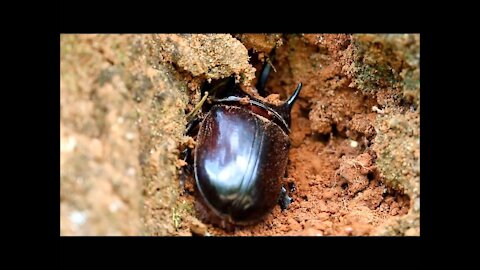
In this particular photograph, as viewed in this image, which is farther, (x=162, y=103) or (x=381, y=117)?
(x=381, y=117)

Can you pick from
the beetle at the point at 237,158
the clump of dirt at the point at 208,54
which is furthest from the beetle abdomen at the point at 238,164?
the clump of dirt at the point at 208,54

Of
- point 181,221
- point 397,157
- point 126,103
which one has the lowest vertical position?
point 181,221

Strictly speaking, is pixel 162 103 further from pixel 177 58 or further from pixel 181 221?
pixel 181 221

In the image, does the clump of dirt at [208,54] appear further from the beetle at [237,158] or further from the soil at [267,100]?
the beetle at [237,158]

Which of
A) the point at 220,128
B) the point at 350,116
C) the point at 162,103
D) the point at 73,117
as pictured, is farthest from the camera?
the point at 350,116

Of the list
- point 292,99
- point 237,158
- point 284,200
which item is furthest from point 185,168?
point 292,99

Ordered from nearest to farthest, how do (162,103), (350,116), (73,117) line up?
(73,117)
(162,103)
(350,116)

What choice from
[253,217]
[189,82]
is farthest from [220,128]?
[253,217]

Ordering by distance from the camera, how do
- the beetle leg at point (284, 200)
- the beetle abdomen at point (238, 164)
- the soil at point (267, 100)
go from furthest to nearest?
the beetle leg at point (284, 200)
the beetle abdomen at point (238, 164)
the soil at point (267, 100)
